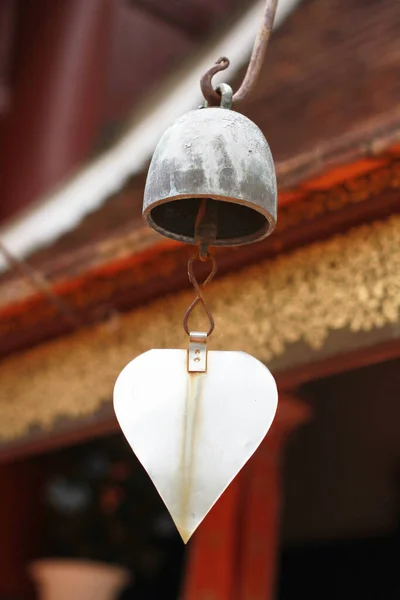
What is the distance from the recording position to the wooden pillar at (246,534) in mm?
2482

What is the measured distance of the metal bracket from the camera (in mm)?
1147

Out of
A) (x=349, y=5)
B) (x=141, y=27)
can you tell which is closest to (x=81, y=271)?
(x=349, y=5)

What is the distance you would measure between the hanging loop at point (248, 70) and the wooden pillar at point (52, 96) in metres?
2.49

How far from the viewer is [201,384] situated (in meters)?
1.15

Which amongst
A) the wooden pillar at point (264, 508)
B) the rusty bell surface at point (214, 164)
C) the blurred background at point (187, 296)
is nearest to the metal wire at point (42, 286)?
the blurred background at point (187, 296)

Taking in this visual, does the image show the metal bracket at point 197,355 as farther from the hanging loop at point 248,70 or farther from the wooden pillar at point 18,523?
the wooden pillar at point 18,523

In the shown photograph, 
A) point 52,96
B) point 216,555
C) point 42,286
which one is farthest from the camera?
point 52,96

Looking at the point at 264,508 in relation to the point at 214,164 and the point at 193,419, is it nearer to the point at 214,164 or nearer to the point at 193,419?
the point at 193,419

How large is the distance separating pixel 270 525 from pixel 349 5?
1.64 metres

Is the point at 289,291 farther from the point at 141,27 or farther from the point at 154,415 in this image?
the point at 141,27

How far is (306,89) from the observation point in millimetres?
2586

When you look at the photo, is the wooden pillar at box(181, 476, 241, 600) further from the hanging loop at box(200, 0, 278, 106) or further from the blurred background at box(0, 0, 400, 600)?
the hanging loop at box(200, 0, 278, 106)

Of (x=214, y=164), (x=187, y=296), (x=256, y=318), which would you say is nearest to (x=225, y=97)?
(x=214, y=164)

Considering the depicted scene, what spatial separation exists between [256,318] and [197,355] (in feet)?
2.52
